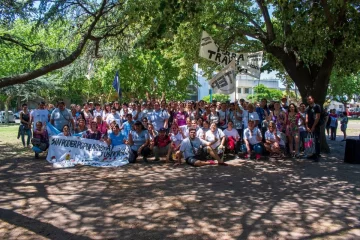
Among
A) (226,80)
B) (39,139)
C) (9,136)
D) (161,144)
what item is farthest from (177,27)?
(9,136)

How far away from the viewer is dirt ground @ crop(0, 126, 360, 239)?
4.86 m

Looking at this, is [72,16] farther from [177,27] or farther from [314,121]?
[314,121]

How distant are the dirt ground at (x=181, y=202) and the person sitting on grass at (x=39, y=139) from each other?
4.88 feet

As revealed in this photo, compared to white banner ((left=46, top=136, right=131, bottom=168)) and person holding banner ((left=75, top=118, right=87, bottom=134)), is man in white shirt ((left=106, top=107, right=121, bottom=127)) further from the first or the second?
white banner ((left=46, top=136, right=131, bottom=168))

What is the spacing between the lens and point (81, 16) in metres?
10.1

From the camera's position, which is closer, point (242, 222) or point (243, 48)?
point (242, 222)

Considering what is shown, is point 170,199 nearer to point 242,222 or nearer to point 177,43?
point 242,222

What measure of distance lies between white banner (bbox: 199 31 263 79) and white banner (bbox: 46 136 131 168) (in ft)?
13.7

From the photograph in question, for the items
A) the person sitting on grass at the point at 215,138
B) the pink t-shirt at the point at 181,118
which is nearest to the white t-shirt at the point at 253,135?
the person sitting on grass at the point at 215,138

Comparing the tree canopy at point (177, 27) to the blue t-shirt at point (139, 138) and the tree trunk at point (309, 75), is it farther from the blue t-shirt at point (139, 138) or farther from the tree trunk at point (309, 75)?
the blue t-shirt at point (139, 138)

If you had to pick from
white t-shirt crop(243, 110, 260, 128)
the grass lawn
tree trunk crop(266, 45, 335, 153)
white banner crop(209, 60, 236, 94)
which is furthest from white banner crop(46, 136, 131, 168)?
the grass lawn

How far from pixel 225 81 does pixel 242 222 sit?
23.4 feet

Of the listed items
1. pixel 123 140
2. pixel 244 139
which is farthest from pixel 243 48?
pixel 123 140

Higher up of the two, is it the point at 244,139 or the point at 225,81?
the point at 225,81
